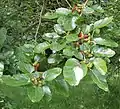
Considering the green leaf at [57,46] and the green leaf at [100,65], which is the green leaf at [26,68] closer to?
the green leaf at [57,46]

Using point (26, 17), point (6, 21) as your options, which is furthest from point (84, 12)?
point (26, 17)

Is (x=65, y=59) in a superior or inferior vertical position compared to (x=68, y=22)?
inferior

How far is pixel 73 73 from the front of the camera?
89 cm

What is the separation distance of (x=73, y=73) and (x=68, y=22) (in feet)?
0.71

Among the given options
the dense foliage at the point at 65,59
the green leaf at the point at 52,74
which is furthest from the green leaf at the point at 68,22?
the green leaf at the point at 52,74

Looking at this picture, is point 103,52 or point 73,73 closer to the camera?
point 73,73

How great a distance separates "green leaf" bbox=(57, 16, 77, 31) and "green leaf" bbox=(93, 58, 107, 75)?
14 centimetres

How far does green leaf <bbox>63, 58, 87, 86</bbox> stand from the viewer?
2.89ft

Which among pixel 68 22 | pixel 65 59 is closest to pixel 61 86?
pixel 65 59

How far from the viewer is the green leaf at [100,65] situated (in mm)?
923

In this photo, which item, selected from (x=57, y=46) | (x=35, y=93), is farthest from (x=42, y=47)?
(x=35, y=93)

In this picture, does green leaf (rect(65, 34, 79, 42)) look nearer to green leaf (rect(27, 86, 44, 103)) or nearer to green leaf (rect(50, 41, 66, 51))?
green leaf (rect(50, 41, 66, 51))

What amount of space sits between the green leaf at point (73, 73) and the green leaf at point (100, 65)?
43 millimetres

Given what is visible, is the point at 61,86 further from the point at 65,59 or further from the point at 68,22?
the point at 68,22
